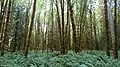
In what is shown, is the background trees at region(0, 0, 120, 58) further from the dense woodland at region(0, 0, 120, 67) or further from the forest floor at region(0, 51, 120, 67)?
the forest floor at region(0, 51, 120, 67)

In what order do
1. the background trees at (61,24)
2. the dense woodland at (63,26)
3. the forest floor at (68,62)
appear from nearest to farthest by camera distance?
the forest floor at (68,62) < the dense woodland at (63,26) < the background trees at (61,24)

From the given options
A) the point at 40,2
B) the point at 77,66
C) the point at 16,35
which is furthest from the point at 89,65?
the point at 16,35

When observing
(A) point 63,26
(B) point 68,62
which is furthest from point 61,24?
(B) point 68,62

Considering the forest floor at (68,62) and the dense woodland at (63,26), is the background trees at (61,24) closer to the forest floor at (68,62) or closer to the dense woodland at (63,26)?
the dense woodland at (63,26)

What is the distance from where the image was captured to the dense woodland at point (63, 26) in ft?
40.5

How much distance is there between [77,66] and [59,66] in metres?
0.70

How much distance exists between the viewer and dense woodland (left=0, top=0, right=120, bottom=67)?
40.5 feet

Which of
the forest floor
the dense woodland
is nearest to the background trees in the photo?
the dense woodland

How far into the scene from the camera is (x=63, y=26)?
47.5 feet

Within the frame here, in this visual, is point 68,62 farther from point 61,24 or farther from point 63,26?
point 61,24

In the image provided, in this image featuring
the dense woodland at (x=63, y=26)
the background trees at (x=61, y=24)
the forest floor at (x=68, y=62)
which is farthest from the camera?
the background trees at (x=61, y=24)

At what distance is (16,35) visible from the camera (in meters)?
29.5

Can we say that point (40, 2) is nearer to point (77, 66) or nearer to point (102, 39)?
point (102, 39)

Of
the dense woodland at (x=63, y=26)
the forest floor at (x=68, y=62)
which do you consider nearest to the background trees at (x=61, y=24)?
the dense woodland at (x=63, y=26)
